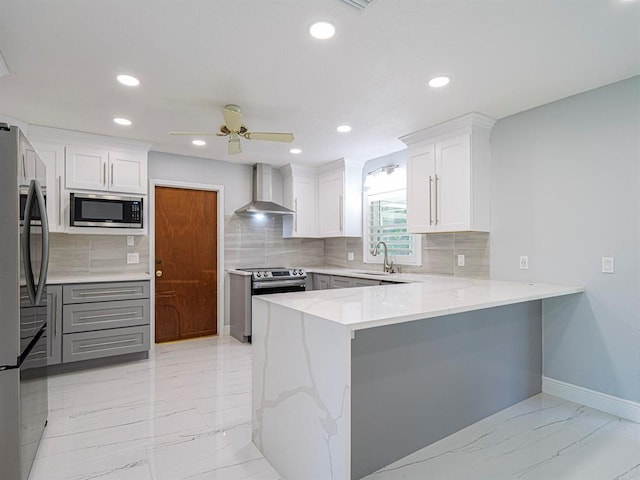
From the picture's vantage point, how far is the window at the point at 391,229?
14.3ft

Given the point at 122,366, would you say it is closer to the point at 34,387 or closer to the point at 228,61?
the point at 34,387

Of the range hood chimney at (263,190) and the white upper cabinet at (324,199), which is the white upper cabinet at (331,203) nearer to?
the white upper cabinet at (324,199)

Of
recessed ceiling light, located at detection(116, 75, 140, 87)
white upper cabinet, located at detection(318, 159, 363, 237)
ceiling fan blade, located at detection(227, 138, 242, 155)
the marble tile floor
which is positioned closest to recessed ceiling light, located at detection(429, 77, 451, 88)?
ceiling fan blade, located at detection(227, 138, 242, 155)

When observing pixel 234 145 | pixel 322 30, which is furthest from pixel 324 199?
pixel 322 30

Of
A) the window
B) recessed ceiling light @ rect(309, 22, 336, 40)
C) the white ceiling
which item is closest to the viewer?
the white ceiling

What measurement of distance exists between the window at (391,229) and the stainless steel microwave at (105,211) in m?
2.84

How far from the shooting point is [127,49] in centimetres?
214

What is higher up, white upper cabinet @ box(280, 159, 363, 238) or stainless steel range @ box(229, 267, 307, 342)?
white upper cabinet @ box(280, 159, 363, 238)

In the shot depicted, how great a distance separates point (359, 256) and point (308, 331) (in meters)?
3.43

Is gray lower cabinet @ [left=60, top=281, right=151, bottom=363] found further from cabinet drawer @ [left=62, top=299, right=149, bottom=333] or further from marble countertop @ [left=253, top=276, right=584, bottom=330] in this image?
marble countertop @ [left=253, top=276, right=584, bottom=330]

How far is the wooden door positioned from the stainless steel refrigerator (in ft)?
8.34

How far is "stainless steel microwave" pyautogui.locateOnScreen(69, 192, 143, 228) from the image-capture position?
3.64m

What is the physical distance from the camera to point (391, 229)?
462 cm

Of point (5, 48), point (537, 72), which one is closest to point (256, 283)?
point (5, 48)
